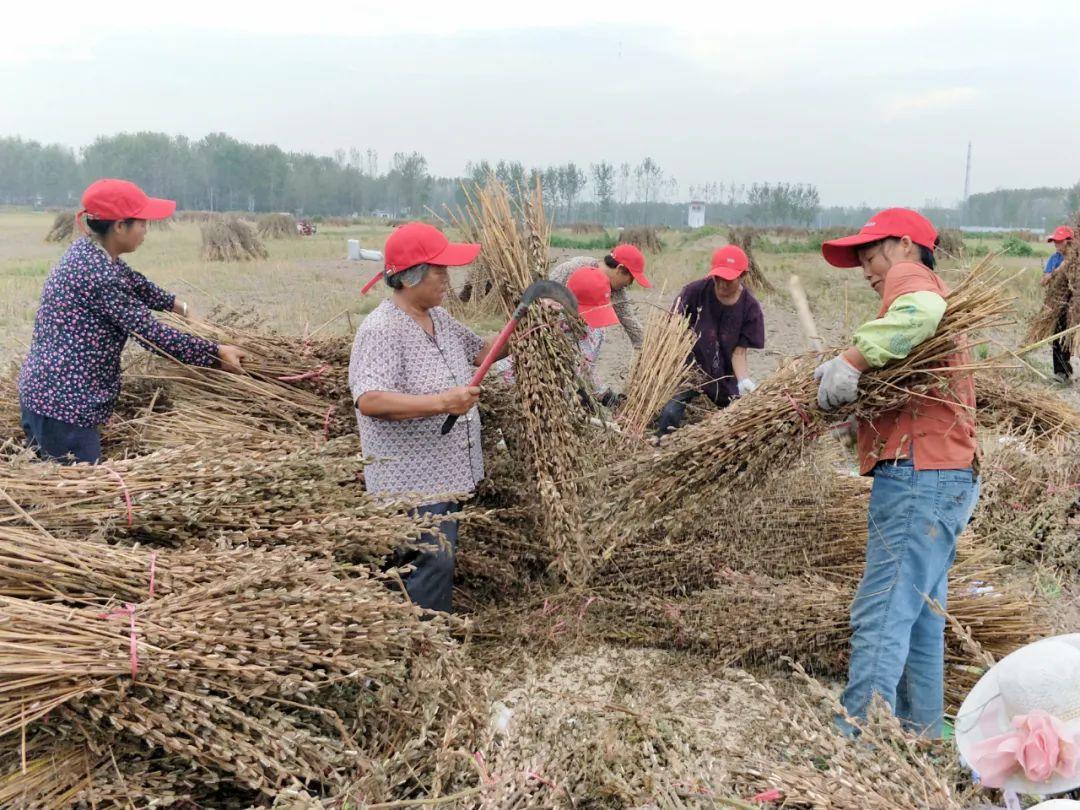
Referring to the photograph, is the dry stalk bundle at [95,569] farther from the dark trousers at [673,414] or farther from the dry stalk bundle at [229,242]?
the dry stalk bundle at [229,242]

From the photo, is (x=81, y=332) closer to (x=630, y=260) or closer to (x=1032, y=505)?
(x=630, y=260)

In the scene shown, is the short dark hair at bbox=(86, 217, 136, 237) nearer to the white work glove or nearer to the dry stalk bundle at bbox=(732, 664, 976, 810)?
the white work glove

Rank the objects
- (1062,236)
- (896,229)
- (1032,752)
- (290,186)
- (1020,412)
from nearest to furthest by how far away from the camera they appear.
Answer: (1032,752) < (896,229) < (1020,412) < (1062,236) < (290,186)

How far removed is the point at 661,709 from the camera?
275cm

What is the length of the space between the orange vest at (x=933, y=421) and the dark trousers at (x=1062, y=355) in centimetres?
662

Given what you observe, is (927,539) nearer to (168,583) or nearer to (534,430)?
(534,430)

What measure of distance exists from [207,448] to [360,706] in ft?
3.64

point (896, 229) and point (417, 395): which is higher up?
point (896, 229)

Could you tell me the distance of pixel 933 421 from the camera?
231 centimetres

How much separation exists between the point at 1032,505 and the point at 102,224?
455cm

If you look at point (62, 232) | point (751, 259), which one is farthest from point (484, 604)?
point (62, 232)

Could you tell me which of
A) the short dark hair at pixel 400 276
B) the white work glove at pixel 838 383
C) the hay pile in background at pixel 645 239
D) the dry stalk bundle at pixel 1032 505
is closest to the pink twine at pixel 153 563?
the short dark hair at pixel 400 276

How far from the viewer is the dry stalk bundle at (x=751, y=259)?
15891 millimetres

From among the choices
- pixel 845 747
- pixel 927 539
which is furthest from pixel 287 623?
pixel 927 539
